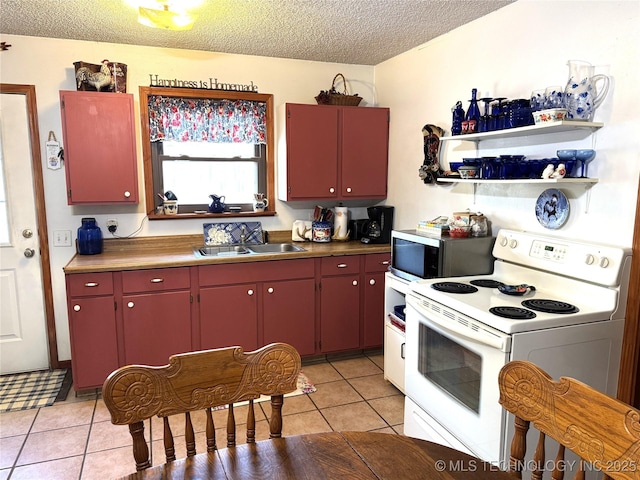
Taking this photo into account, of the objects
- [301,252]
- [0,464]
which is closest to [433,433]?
[301,252]

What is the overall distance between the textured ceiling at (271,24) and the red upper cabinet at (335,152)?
0.50m

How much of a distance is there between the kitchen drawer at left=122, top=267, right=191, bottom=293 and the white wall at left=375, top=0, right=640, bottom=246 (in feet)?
5.87

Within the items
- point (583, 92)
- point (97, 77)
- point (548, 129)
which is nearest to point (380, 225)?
point (548, 129)

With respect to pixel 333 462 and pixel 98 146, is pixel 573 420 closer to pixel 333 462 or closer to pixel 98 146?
pixel 333 462

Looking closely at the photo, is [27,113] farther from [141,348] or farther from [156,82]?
[141,348]

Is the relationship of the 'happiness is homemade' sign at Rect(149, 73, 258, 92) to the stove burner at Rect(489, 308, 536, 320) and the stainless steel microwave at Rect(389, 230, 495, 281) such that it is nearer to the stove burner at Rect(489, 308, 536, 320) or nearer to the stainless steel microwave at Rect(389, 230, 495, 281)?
the stainless steel microwave at Rect(389, 230, 495, 281)

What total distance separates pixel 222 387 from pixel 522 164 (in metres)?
1.90

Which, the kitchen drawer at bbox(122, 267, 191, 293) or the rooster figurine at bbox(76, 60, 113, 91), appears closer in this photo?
the kitchen drawer at bbox(122, 267, 191, 293)

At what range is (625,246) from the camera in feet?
6.75

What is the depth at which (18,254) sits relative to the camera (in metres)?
3.33

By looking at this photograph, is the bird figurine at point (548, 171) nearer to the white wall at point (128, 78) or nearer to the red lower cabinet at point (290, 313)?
the red lower cabinet at point (290, 313)

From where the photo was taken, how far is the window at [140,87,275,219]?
3.50m

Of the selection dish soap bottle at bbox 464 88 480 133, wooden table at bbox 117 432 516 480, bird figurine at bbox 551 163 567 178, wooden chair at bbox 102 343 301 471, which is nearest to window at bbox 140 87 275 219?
dish soap bottle at bbox 464 88 480 133

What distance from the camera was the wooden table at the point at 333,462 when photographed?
3.64 ft
